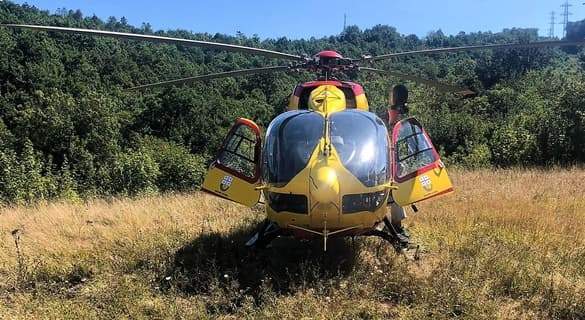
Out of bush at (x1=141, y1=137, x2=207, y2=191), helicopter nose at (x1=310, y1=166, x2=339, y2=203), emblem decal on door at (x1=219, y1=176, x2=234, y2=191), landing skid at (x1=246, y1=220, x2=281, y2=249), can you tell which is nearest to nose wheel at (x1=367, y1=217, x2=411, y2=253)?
landing skid at (x1=246, y1=220, x2=281, y2=249)

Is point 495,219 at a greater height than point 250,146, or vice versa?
point 250,146

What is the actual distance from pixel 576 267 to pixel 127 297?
4722 millimetres

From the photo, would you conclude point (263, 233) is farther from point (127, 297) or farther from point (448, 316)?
point (448, 316)

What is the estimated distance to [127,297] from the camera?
207 inches

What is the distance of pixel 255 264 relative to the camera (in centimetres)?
615

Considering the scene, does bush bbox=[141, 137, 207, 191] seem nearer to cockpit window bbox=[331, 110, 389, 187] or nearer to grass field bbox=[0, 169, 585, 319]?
grass field bbox=[0, 169, 585, 319]

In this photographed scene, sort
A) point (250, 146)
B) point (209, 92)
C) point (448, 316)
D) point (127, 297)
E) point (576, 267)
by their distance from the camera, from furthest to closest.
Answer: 1. point (209, 92)
2. point (250, 146)
3. point (576, 267)
4. point (127, 297)
5. point (448, 316)

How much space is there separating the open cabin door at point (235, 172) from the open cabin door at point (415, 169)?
5.32 ft

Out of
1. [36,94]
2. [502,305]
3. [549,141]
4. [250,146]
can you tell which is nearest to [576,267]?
[502,305]

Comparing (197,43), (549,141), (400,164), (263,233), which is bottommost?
(549,141)

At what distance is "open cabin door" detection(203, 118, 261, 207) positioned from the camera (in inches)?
247

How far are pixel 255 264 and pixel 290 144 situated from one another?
163 cm

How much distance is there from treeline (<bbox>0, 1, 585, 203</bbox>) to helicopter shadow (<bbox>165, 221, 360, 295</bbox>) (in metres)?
5.25

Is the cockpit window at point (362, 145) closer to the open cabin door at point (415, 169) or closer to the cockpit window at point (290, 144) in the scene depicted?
the cockpit window at point (290, 144)
